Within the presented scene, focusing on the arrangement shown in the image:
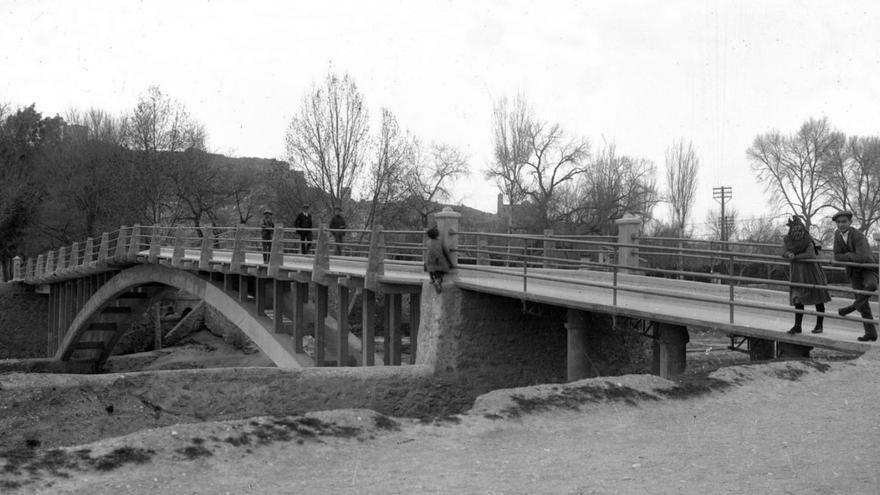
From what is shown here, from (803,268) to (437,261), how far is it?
16.6 ft

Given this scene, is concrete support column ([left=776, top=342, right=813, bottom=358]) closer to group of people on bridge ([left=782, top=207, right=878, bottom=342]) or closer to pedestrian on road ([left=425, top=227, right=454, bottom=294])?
group of people on bridge ([left=782, top=207, right=878, bottom=342])

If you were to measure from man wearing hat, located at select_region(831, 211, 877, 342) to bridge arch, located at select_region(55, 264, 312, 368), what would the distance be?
11282mm

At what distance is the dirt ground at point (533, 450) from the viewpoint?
5.39 m

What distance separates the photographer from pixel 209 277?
23.6m

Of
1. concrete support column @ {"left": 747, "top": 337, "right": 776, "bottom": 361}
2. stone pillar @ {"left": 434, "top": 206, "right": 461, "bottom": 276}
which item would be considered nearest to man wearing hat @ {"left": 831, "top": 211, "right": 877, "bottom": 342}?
concrete support column @ {"left": 747, "top": 337, "right": 776, "bottom": 361}

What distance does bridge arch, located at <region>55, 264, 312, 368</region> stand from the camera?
19078 millimetres

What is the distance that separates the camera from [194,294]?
2452 cm

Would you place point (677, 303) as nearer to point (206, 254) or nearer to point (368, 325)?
point (368, 325)

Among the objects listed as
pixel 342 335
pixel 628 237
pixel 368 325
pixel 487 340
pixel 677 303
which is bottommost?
pixel 342 335

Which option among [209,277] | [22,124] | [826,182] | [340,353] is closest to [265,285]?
[209,277]

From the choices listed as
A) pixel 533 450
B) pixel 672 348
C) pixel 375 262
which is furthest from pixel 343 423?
pixel 375 262

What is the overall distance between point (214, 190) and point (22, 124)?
1570 centimetres

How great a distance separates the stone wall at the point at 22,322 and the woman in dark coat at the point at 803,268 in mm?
41043

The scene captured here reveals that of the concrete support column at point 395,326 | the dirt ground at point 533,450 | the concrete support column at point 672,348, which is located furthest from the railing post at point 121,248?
the dirt ground at point 533,450
